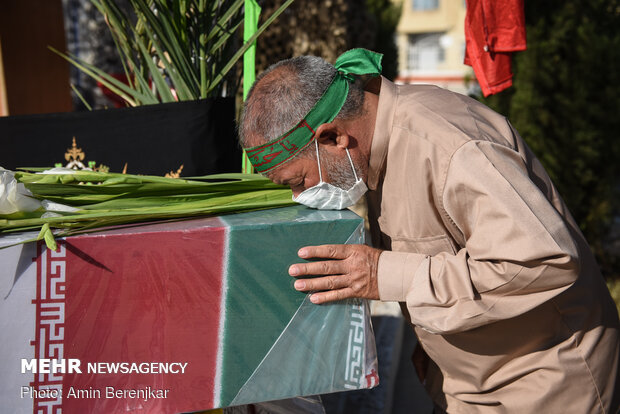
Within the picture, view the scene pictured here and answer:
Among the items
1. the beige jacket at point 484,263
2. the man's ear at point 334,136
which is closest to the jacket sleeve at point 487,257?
the beige jacket at point 484,263

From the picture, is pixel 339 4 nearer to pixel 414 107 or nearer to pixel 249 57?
pixel 249 57

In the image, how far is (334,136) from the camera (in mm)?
1558

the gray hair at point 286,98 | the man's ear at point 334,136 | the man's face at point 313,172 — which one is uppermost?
the gray hair at point 286,98

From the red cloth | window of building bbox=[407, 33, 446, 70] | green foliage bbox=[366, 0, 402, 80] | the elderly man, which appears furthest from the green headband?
window of building bbox=[407, 33, 446, 70]

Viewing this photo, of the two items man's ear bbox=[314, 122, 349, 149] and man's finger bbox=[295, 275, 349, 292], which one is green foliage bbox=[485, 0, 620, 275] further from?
man's finger bbox=[295, 275, 349, 292]

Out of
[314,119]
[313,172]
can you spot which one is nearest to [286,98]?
[314,119]

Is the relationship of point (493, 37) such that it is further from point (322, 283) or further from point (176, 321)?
point (176, 321)

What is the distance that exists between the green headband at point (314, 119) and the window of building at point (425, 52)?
24239 millimetres

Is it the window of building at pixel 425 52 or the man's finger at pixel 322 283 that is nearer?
the man's finger at pixel 322 283

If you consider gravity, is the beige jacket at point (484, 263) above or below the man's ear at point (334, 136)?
below

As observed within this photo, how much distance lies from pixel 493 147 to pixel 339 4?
13.1ft

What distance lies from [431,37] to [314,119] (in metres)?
25.3

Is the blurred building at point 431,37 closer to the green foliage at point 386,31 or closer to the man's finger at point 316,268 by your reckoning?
the green foliage at point 386,31

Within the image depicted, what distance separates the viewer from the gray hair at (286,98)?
1481 mm
